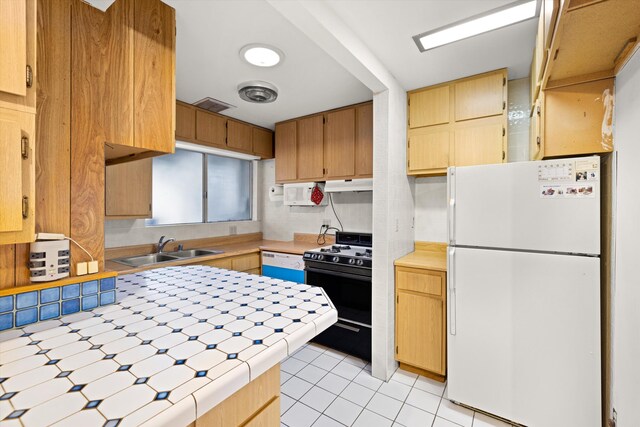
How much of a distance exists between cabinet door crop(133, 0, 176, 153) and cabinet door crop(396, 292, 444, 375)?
196 centimetres

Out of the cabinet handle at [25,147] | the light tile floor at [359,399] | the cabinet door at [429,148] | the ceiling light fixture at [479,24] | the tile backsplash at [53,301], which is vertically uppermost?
the ceiling light fixture at [479,24]

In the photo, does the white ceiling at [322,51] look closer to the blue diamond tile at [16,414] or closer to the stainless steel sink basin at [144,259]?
the blue diamond tile at [16,414]

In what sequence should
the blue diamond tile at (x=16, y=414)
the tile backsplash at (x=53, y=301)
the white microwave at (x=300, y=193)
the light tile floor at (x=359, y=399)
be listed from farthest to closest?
the white microwave at (x=300, y=193), the light tile floor at (x=359, y=399), the tile backsplash at (x=53, y=301), the blue diamond tile at (x=16, y=414)

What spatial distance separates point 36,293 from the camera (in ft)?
3.40

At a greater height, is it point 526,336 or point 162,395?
point 162,395

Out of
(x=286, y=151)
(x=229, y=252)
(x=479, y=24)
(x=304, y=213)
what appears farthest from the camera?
(x=304, y=213)

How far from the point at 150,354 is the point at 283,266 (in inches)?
90.4

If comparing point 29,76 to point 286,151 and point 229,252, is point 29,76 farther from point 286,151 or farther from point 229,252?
point 286,151

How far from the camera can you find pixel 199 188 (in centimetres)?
355

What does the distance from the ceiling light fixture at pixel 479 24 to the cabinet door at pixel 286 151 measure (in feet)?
6.15

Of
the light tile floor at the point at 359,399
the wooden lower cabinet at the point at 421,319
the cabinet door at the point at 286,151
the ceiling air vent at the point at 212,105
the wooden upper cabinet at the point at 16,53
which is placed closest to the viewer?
the wooden upper cabinet at the point at 16,53

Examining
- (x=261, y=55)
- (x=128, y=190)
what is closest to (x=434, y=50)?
(x=261, y=55)

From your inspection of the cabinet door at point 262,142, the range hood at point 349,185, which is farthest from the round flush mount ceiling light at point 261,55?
the cabinet door at point 262,142

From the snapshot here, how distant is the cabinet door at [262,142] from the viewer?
12.0ft
